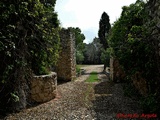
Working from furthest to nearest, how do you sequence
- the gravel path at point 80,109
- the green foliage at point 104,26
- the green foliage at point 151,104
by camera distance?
1. the green foliage at point 104,26
2. the gravel path at point 80,109
3. the green foliage at point 151,104

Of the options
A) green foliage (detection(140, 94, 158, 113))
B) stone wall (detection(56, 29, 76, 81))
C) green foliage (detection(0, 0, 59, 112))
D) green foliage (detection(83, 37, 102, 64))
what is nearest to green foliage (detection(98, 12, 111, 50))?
green foliage (detection(83, 37, 102, 64))

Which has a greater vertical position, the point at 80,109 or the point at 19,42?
the point at 19,42

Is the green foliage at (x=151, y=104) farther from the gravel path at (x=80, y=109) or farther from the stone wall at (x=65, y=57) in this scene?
the stone wall at (x=65, y=57)

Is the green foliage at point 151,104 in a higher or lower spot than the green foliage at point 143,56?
lower

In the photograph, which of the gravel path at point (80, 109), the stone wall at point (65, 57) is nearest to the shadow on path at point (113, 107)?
the gravel path at point (80, 109)

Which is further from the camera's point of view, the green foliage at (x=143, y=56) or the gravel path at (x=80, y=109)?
the gravel path at (x=80, y=109)

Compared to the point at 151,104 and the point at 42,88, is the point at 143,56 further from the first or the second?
the point at 42,88

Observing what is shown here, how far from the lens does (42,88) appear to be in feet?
20.2

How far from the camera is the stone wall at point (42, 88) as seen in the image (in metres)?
6.06

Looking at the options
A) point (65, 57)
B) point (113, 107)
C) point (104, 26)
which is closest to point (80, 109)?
point (113, 107)

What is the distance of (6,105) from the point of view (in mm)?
5250

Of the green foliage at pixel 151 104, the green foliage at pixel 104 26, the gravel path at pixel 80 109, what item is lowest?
the gravel path at pixel 80 109

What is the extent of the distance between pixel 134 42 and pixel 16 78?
3.46m

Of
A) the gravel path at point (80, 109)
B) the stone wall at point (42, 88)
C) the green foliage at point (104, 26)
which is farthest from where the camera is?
the green foliage at point (104, 26)
